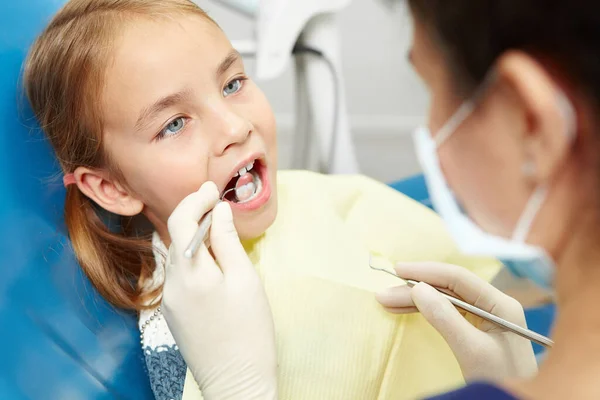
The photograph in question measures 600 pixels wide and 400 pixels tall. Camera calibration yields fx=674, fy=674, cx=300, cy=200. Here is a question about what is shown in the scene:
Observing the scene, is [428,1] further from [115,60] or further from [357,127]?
[357,127]

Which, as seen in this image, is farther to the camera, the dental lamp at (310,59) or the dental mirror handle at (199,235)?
the dental lamp at (310,59)

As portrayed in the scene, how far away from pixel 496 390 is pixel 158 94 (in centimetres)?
73

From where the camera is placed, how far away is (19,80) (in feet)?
4.07

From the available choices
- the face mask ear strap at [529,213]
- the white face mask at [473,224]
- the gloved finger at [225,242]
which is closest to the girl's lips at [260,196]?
the gloved finger at [225,242]

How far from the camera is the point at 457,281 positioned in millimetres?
1087

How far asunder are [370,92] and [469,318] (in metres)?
1.68

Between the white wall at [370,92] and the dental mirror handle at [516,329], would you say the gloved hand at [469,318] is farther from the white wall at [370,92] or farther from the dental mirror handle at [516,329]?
the white wall at [370,92]

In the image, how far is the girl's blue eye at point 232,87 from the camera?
1192 mm

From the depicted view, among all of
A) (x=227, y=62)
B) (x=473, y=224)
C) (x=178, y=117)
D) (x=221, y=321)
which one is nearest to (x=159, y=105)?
(x=178, y=117)

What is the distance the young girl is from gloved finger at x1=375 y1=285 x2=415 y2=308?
35 mm

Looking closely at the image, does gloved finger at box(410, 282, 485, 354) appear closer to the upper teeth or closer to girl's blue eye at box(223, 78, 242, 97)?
the upper teeth

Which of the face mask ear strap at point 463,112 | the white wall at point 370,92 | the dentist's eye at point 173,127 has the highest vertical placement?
the face mask ear strap at point 463,112

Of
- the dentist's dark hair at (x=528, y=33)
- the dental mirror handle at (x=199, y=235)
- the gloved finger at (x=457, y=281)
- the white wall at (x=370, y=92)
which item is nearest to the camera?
the dentist's dark hair at (x=528, y=33)

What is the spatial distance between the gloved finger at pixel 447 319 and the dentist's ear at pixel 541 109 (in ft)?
1.61
